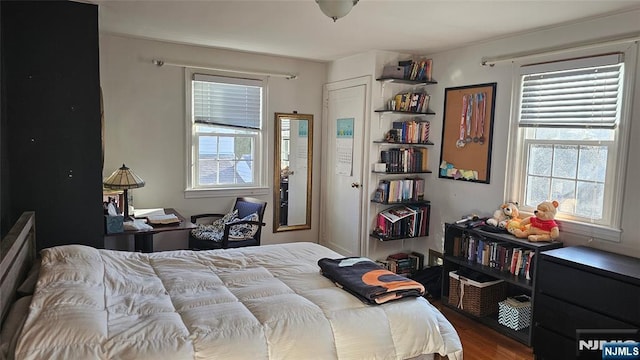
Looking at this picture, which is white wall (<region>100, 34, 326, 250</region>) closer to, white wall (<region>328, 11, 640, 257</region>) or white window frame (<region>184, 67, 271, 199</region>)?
white window frame (<region>184, 67, 271, 199</region>)

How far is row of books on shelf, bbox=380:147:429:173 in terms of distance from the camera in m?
4.47

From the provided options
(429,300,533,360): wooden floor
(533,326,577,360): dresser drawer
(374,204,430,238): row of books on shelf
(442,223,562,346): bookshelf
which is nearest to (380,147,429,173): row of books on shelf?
(374,204,430,238): row of books on shelf

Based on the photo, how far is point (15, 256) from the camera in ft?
6.89

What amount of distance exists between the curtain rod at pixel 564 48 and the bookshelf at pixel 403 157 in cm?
73

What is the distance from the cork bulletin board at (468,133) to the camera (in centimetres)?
390

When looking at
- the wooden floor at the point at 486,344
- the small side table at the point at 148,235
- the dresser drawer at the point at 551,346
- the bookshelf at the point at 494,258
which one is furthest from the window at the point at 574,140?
the small side table at the point at 148,235

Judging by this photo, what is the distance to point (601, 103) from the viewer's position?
3094 millimetres

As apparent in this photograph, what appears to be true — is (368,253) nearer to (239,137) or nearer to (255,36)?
(239,137)

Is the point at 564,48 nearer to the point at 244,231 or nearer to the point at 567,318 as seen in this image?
the point at 567,318

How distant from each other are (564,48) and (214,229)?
3476 mm

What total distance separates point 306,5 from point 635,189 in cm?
257

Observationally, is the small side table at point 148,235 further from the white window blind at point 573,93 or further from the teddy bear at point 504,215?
the white window blind at point 573,93

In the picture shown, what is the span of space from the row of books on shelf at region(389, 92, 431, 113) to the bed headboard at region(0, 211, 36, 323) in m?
3.27

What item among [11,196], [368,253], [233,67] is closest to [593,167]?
[368,253]
